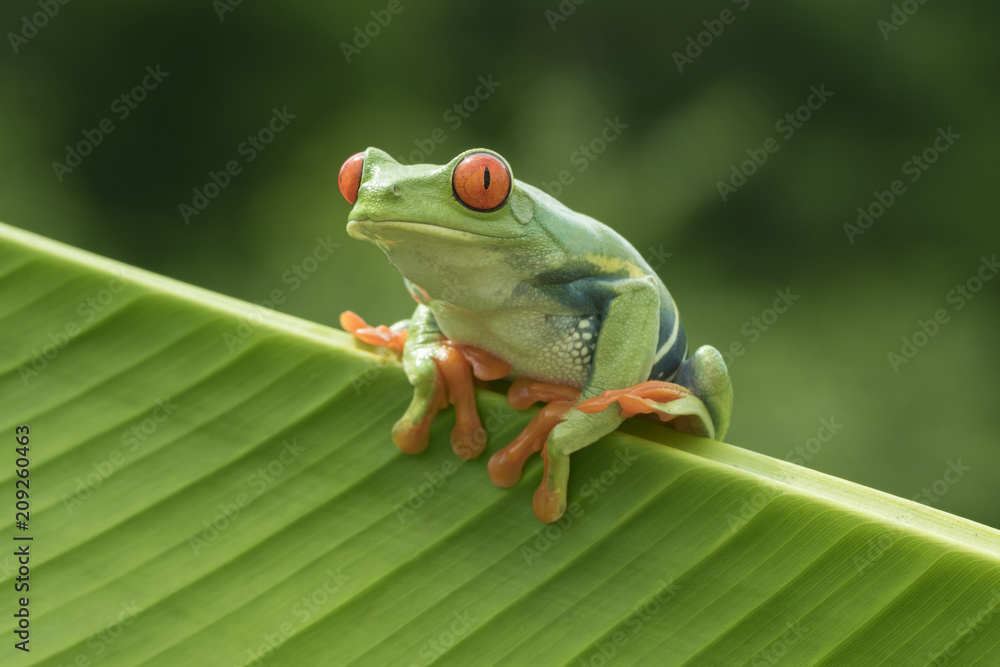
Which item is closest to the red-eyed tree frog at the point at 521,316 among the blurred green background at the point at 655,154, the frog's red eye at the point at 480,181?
the frog's red eye at the point at 480,181

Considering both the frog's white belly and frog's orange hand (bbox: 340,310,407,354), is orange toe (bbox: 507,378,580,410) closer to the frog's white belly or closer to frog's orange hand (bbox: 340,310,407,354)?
the frog's white belly

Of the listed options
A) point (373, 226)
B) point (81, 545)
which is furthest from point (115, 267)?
point (373, 226)

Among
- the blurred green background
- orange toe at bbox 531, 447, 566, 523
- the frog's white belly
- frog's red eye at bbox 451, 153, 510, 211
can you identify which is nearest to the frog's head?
frog's red eye at bbox 451, 153, 510, 211

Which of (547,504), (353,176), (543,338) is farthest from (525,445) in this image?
(353,176)

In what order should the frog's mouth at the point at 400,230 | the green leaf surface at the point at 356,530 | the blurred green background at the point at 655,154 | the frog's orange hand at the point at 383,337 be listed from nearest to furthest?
the green leaf surface at the point at 356,530 → the frog's mouth at the point at 400,230 → the frog's orange hand at the point at 383,337 → the blurred green background at the point at 655,154

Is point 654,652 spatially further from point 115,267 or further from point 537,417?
point 115,267

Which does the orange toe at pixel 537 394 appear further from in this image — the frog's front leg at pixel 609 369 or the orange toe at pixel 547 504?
the orange toe at pixel 547 504

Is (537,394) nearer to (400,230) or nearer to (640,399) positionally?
(640,399)
